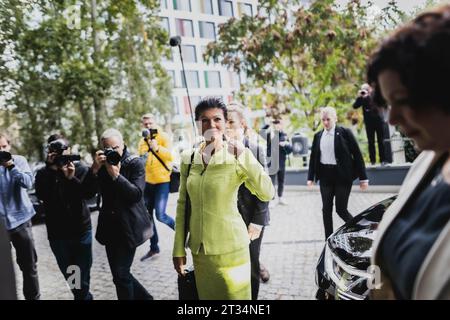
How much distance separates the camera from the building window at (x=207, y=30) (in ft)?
15.5

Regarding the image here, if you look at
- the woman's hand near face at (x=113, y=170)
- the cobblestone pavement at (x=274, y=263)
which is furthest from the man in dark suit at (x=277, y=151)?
the woman's hand near face at (x=113, y=170)

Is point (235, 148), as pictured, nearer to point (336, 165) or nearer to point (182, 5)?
point (336, 165)

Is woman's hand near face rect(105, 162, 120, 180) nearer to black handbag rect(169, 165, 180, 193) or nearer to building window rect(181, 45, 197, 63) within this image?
black handbag rect(169, 165, 180, 193)

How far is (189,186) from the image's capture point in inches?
76.9

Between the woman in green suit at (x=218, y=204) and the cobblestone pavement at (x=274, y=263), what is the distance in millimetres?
1233

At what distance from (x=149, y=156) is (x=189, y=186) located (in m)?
2.24

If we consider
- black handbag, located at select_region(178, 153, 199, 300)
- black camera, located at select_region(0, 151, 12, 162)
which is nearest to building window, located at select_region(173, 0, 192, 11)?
black camera, located at select_region(0, 151, 12, 162)

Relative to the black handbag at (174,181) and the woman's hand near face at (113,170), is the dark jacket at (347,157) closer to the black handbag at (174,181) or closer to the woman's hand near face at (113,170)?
the black handbag at (174,181)

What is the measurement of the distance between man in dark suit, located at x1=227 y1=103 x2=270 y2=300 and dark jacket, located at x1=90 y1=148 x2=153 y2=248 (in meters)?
0.82

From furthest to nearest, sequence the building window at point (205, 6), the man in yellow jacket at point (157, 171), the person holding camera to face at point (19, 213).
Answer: the building window at point (205, 6), the man in yellow jacket at point (157, 171), the person holding camera to face at point (19, 213)

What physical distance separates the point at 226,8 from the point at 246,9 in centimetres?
28

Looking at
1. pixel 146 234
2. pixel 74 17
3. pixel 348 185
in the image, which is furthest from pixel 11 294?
pixel 74 17

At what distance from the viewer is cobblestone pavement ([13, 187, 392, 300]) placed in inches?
127

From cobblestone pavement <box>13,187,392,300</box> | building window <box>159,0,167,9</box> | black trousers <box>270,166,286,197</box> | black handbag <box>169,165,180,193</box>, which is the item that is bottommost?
cobblestone pavement <box>13,187,392,300</box>
